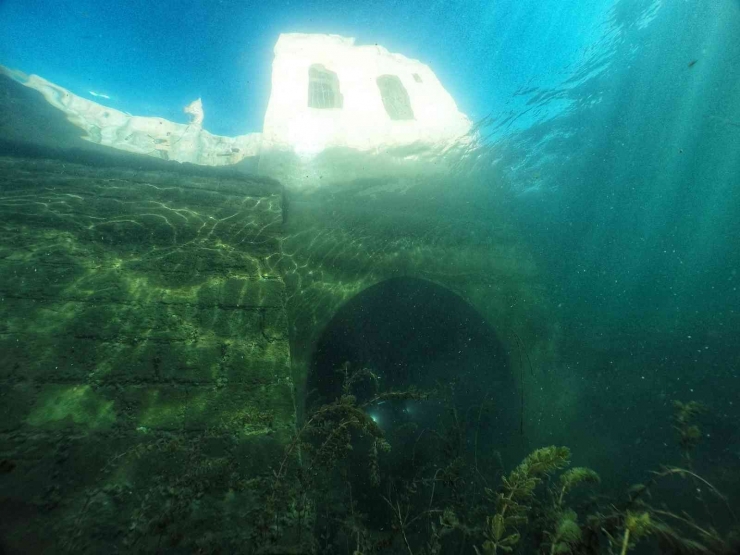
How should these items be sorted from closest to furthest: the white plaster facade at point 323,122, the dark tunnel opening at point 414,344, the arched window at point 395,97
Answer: the dark tunnel opening at point 414,344 < the white plaster facade at point 323,122 < the arched window at point 395,97

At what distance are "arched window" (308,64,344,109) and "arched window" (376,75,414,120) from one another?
2437 millimetres

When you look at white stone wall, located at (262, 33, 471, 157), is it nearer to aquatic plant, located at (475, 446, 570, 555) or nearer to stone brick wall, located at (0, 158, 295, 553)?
stone brick wall, located at (0, 158, 295, 553)

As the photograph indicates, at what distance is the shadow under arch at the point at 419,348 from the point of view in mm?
7825

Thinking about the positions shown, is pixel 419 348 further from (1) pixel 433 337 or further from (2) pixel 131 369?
(2) pixel 131 369

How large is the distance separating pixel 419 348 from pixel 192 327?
7.22 meters

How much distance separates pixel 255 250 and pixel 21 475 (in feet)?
12.9

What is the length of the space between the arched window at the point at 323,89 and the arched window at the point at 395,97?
8.00 feet

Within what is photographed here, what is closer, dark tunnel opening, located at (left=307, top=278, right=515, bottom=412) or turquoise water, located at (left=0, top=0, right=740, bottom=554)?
turquoise water, located at (left=0, top=0, right=740, bottom=554)

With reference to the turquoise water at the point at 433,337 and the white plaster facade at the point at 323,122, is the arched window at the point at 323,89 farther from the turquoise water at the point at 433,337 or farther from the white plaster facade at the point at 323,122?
the turquoise water at the point at 433,337

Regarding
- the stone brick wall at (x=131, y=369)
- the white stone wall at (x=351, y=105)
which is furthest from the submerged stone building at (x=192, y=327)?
the white stone wall at (x=351, y=105)

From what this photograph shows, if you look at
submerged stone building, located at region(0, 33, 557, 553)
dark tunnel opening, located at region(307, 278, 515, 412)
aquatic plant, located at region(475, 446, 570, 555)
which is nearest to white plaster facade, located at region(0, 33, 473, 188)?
submerged stone building, located at region(0, 33, 557, 553)

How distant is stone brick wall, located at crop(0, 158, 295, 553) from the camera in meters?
2.44

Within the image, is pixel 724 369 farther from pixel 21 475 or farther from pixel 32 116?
pixel 32 116

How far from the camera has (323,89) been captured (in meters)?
14.2
